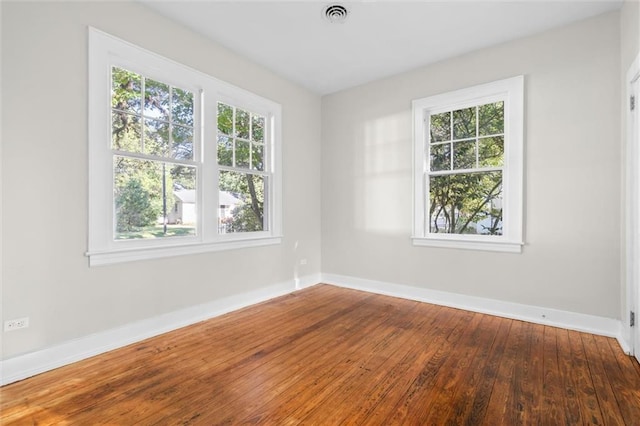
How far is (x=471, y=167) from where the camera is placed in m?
3.63

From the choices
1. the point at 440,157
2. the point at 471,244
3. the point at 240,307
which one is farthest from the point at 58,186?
the point at 471,244

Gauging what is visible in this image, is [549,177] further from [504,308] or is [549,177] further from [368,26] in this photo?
[368,26]

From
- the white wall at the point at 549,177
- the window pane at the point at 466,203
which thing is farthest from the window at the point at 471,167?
the white wall at the point at 549,177

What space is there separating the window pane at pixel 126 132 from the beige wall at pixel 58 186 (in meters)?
0.24

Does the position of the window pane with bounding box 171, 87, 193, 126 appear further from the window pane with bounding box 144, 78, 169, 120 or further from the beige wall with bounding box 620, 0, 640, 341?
the beige wall with bounding box 620, 0, 640, 341

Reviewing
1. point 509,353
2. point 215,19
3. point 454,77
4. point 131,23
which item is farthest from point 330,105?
point 509,353

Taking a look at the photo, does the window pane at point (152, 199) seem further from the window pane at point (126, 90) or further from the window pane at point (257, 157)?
the window pane at point (257, 157)

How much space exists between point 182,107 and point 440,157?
3.06m

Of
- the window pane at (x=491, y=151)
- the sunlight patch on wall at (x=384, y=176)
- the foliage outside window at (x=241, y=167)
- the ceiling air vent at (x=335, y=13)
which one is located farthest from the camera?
the sunlight patch on wall at (x=384, y=176)

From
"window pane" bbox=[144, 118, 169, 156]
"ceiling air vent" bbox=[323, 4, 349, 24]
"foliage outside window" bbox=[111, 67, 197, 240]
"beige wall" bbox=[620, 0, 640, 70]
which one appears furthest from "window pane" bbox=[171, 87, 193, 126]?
"beige wall" bbox=[620, 0, 640, 70]

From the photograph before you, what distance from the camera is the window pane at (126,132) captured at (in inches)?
104

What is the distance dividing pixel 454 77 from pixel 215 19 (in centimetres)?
275

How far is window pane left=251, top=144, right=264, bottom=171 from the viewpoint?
12.8 feet

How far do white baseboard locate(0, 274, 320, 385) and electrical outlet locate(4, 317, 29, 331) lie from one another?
8.0 inches
